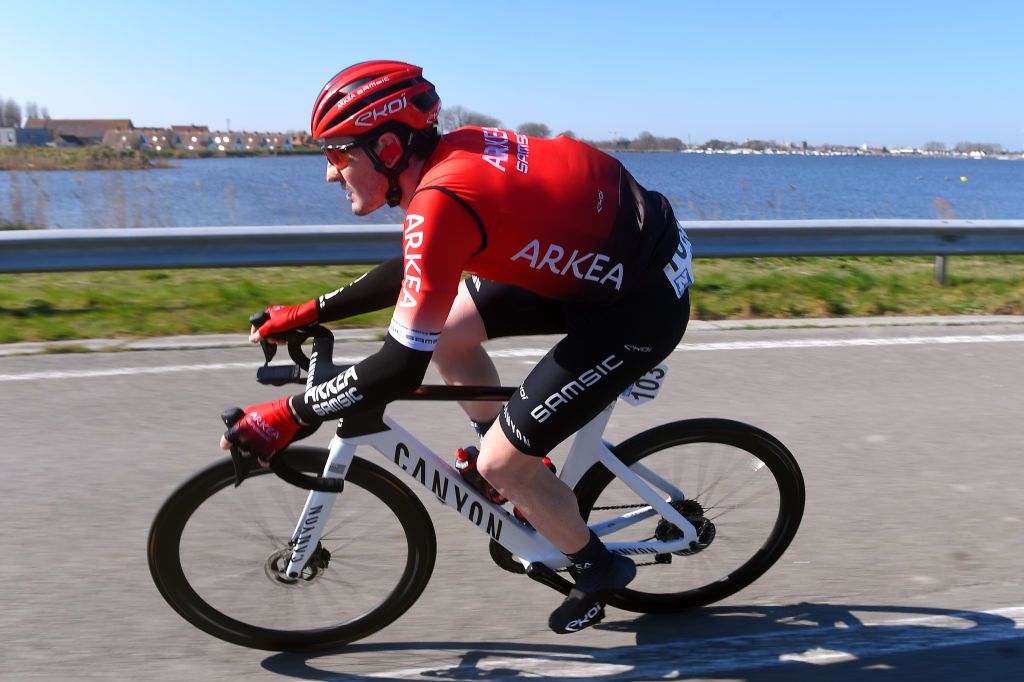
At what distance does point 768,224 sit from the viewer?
28.5 feet

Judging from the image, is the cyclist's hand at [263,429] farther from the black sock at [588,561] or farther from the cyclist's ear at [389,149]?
the black sock at [588,561]

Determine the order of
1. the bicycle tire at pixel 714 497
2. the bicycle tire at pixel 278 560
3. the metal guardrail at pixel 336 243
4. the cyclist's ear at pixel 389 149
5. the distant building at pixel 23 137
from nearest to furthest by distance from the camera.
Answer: the cyclist's ear at pixel 389 149, the bicycle tire at pixel 278 560, the bicycle tire at pixel 714 497, the metal guardrail at pixel 336 243, the distant building at pixel 23 137

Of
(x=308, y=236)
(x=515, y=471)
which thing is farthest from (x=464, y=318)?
(x=308, y=236)

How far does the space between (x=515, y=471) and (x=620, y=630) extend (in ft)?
2.67

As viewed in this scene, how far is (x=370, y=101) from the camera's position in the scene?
9.27ft

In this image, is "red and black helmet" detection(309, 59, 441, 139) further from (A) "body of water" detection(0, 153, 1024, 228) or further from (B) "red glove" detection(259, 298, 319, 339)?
(A) "body of water" detection(0, 153, 1024, 228)

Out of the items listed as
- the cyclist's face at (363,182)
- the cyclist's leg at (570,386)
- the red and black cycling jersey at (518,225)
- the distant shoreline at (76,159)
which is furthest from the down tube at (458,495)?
the distant shoreline at (76,159)

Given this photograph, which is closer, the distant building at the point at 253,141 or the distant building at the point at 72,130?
the distant building at the point at 72,130

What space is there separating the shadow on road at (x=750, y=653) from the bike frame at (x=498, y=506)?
0.30m

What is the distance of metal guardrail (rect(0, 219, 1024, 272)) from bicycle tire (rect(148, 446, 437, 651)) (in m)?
4.66

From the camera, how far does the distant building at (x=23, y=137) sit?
13508 mm

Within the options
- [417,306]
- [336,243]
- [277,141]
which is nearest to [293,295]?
[336,243]

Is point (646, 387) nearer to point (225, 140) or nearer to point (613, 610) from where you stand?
point (613, 610)

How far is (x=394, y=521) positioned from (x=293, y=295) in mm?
5102
